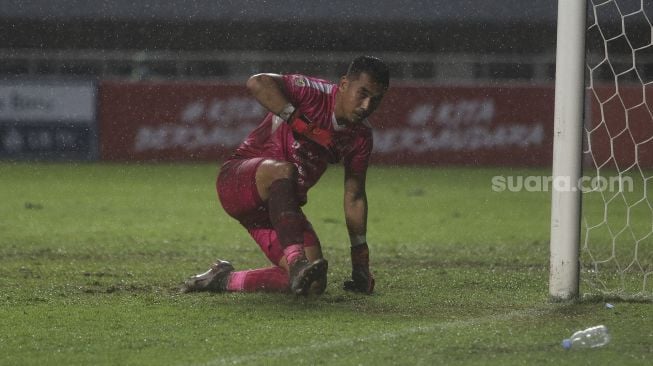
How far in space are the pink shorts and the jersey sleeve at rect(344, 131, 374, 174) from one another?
39 cm

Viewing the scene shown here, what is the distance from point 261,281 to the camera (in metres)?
6.08

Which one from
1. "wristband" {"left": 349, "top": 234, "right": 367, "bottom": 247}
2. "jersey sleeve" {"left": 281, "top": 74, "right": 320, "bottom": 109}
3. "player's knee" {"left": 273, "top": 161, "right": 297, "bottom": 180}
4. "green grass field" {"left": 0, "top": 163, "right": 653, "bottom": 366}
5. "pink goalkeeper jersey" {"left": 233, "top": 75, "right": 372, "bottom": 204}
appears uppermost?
"jersey sleeve" {"left": 281, "top": 74, "right": 320, "bottom": 109}

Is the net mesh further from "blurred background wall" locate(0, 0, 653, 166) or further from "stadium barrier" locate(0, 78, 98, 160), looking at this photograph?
"stadium barrier" locate(0, 78, 98, 160)

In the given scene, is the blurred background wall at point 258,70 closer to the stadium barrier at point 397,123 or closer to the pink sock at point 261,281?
the stadium barrier at point 397,123

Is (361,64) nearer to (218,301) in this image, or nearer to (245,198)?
(245,198)

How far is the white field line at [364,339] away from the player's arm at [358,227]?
95cm

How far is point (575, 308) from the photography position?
5488 millimetres

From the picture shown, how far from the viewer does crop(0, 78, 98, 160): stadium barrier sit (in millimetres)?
17203

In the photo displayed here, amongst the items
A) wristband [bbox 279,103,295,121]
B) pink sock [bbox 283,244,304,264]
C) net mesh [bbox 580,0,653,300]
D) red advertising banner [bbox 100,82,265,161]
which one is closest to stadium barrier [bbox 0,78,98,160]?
red advertising banner [bbox 100,82,265,161]

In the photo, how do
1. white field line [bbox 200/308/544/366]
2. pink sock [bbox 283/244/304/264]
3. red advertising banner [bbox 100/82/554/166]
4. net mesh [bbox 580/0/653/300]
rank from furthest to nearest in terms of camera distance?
red advertising banner [bbox 100/82/554/166]
net mesh [bbox 580/0/653/300]
pink sock [bbox 283/244/304/264]
white field line [bbox 200/308/544/366]

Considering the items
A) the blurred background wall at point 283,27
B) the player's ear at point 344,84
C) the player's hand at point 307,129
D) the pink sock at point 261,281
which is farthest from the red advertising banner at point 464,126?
the player's hand at point 307,129

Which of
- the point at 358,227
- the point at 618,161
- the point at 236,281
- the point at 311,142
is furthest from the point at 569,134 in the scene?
the point at 618,161

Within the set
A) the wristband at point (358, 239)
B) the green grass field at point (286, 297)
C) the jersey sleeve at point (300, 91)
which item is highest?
the jersey sleeve at point (300, 91)

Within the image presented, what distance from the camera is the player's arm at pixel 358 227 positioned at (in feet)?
20.0
